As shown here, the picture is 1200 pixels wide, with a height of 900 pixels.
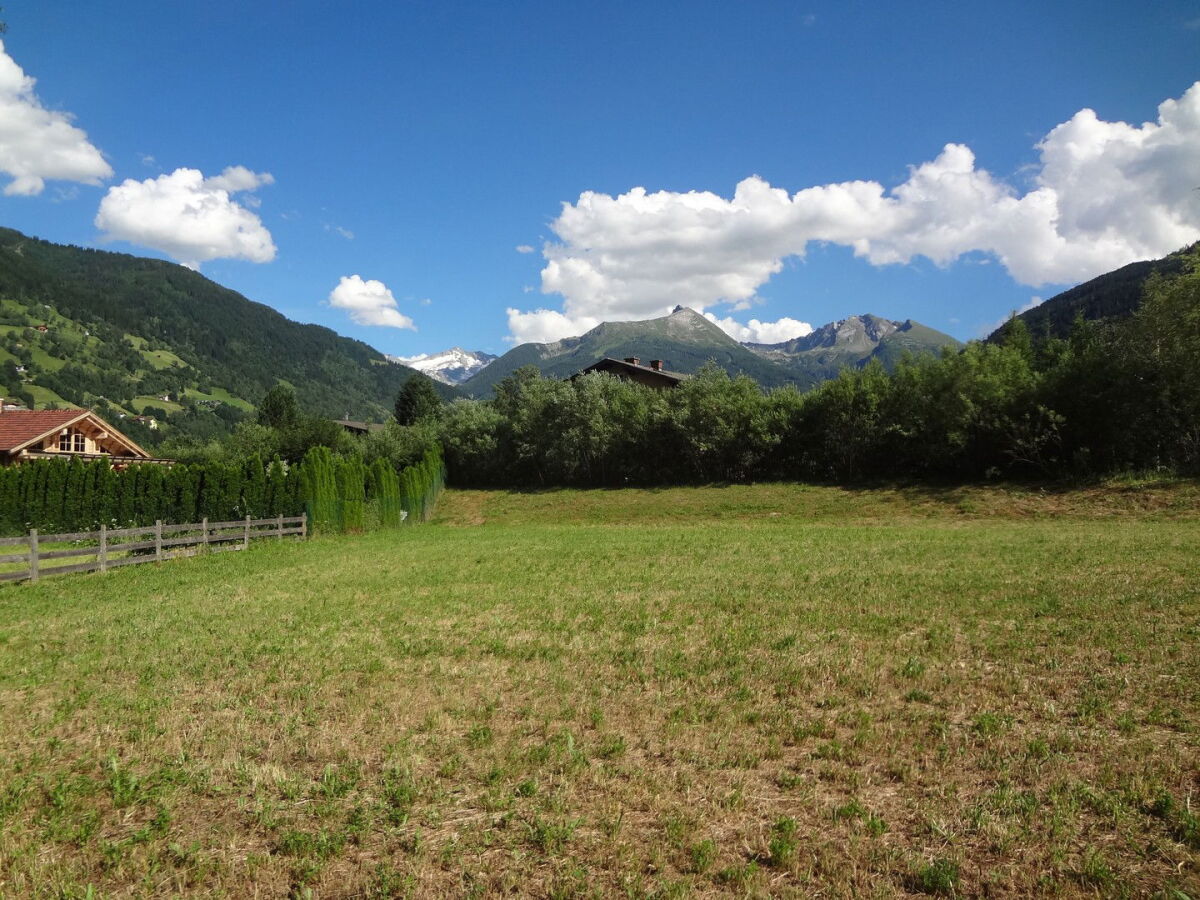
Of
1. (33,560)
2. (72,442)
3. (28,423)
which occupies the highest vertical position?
(28,423)

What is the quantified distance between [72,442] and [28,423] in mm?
3575

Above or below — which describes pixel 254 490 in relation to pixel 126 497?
above

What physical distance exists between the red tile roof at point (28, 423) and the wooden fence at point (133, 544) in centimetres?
1898

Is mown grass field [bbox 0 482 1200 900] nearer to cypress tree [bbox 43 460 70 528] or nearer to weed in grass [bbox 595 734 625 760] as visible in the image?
weed in grass [bbox 595 734 625 760]

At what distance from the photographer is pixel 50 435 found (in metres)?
41.8

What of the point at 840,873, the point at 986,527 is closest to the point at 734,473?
the point at 986,527

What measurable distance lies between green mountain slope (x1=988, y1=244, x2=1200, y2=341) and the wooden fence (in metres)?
114

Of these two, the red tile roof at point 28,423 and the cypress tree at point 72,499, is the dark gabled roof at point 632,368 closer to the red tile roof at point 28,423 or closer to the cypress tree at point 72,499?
the red tile roof at point 28,423

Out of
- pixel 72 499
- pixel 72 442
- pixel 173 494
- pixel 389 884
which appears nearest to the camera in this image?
pixel 389 884

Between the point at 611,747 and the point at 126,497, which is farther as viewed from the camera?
the point at 126,497

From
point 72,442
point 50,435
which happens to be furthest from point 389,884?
point 72,442

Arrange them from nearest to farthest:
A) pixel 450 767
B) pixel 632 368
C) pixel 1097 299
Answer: pixel 450 767, pixel 632 368, pixel 1097 299

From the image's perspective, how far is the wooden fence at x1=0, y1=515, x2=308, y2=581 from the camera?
15.6 meters

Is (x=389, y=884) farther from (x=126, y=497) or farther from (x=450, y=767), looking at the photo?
(x=126, y=497)
